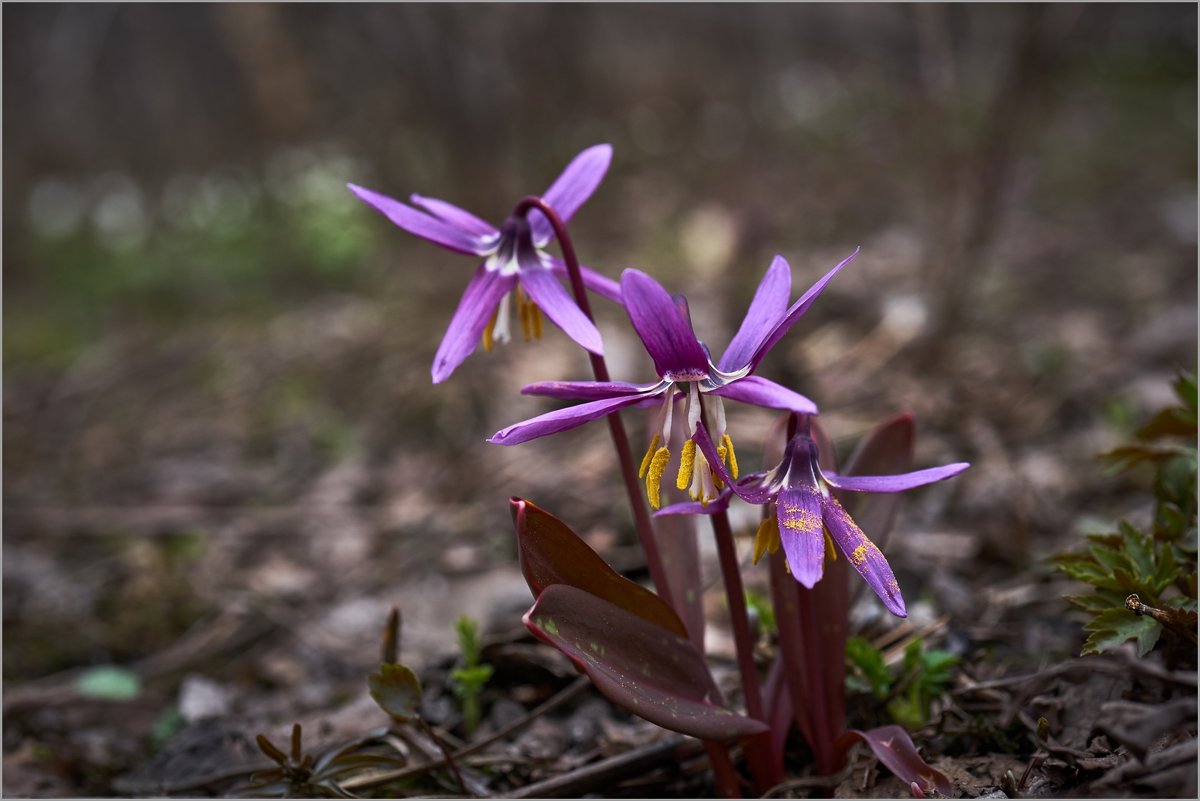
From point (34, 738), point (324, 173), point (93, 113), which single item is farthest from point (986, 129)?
point (93, 113)

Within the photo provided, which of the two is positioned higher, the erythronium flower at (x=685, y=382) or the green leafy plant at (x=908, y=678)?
the erythronium flower at (x=685, y=382)

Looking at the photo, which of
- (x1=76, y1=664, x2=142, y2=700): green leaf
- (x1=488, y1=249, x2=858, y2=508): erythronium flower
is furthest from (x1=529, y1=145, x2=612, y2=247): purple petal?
(x1=76, y1=664, x2=142, y2=700): green leaf

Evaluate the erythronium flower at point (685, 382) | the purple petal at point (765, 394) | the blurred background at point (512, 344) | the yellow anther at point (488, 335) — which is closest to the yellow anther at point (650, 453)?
the erythronium flower at point (685, 382)

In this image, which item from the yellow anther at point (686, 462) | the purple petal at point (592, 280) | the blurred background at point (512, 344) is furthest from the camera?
the blurred background at point (512, 344)

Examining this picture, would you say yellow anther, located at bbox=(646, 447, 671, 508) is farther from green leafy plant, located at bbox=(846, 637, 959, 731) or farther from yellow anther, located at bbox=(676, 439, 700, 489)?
green leafy plant, located at bbox=(846, 637, 959, 731)

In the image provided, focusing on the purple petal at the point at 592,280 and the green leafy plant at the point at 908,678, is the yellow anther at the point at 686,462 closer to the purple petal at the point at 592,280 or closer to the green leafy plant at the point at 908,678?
the purple petal at the point at 592,280

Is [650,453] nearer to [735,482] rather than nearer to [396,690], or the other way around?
[735,482]

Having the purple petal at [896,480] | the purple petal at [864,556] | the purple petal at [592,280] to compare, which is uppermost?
the purple petal at [592,280]
